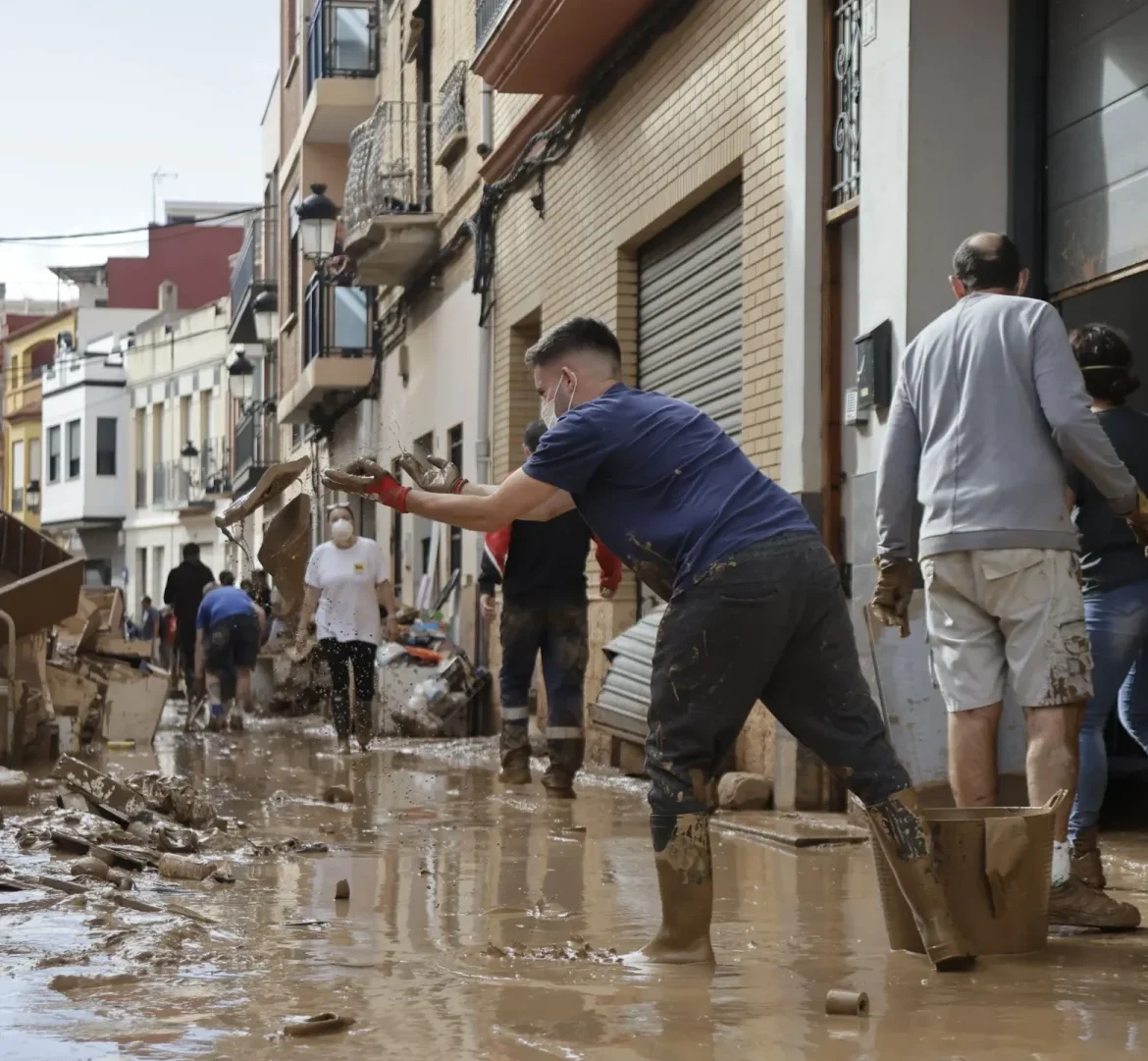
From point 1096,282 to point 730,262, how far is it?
3578 millimetres

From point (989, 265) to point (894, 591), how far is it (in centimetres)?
97

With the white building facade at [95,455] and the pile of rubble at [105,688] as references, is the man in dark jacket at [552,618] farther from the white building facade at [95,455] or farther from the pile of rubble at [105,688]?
the white building facade at [95,455]

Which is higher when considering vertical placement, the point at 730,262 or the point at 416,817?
the point at 730,262

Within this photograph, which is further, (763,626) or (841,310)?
(841,310)

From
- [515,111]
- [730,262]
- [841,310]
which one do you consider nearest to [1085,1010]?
[841,310]

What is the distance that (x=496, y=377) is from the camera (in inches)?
663

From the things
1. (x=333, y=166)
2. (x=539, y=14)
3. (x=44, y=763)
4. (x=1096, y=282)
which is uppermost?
(x=333, y=166)

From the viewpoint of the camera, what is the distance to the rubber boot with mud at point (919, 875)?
176 inches

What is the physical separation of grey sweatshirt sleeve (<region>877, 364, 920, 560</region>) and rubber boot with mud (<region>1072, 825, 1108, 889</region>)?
100cm

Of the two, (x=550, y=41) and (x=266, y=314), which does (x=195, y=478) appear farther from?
(x=550, y=41)

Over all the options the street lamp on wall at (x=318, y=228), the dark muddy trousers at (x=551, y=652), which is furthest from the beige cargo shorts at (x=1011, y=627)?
the street lamp on wall at (x=318, y=228)

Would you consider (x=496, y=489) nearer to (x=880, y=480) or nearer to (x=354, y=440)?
(x=880, y=480)

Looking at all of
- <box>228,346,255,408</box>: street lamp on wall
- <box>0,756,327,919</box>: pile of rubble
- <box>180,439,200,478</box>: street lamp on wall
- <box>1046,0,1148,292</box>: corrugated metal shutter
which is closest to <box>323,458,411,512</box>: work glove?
<box>0,756,327,919</box>: pile of rubble

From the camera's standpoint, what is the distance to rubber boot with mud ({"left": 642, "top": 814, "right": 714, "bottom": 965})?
4.61 m
